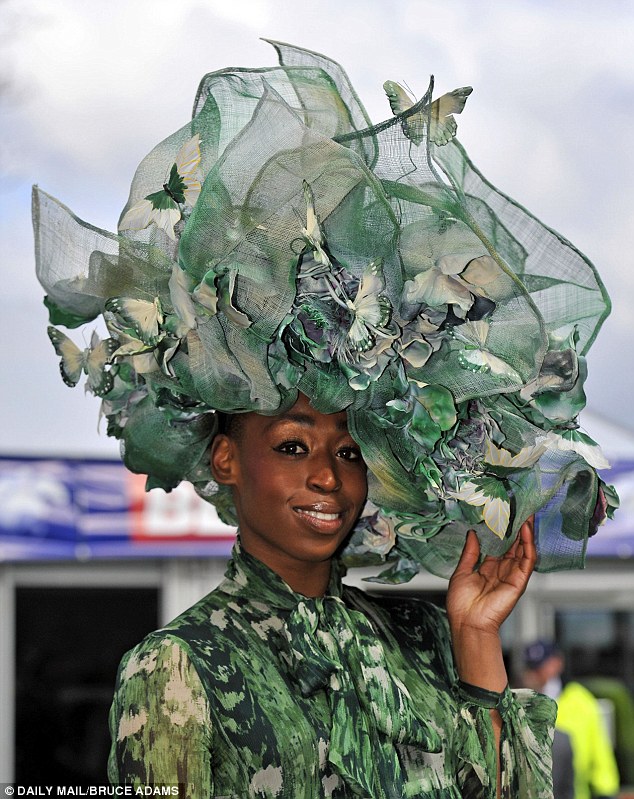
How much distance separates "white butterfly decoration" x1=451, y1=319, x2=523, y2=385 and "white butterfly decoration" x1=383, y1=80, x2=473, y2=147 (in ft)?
0.84

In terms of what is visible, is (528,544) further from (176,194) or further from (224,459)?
(176,194)

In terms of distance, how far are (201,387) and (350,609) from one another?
0.44 m

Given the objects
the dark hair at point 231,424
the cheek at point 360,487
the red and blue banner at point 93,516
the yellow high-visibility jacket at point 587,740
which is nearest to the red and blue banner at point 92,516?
the red and blue banner at point 93,516

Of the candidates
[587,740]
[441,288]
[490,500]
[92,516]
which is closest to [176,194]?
[441,288]

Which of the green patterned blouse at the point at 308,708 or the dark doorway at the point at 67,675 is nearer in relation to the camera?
the green patterned blouse at the point at 308,708

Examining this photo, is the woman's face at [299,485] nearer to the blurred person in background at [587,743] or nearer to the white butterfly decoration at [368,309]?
the white butterfly decoration at [368,309]

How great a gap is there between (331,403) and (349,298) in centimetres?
16

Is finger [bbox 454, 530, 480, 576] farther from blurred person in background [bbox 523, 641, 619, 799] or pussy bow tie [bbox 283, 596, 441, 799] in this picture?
blurred person in background [bbox 523, 641, 619, 799]

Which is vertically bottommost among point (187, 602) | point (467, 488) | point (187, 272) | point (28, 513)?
point (187, 602)

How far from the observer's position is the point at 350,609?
1.90 meters

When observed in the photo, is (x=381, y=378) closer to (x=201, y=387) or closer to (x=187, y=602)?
(x=201, y=387)

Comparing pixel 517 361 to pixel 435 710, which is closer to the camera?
pixel 517 361

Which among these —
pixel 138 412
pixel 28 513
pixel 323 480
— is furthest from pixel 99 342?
pixel 28 513

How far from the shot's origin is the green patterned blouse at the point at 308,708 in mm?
1595
